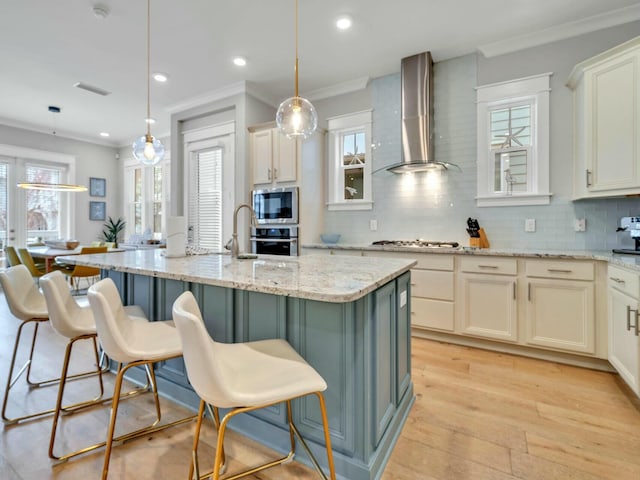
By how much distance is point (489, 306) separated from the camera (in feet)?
9.18

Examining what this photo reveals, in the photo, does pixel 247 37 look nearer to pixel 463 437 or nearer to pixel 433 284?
pixel 433 284

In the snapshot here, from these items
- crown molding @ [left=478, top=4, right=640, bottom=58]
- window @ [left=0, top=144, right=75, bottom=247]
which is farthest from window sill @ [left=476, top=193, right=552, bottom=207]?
window @ [left=0, top=144, right=75, bottom=247]

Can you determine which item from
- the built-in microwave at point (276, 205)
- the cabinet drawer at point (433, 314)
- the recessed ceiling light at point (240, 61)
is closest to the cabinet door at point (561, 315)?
the cabinet drawer at point (433, 314)

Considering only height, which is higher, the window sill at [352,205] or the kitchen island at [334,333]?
the window sill at [352,205]

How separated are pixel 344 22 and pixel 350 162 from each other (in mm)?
1590

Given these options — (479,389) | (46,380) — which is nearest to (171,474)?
(46,380)

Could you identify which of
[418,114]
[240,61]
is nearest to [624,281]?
[418,114]

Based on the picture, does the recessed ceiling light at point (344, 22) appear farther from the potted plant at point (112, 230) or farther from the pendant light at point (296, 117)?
the potted plant at point (112, 230)

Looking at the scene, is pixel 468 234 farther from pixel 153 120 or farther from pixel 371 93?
pixel 153 120

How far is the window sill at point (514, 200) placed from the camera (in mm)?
3033

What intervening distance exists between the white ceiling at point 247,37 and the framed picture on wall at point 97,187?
253 cm

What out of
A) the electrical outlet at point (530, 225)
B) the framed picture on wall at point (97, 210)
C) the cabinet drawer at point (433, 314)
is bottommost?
the cabinet drawer at point (433, 314)

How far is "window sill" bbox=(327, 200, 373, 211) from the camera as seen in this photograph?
3.97 m

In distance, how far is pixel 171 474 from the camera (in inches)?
55.9
